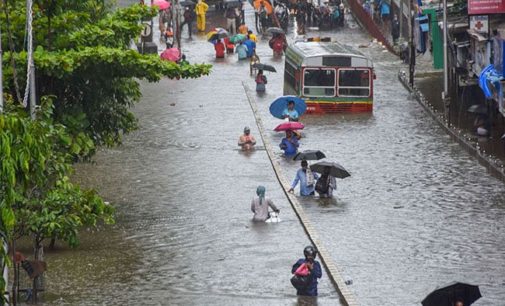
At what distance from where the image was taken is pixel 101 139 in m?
29.8

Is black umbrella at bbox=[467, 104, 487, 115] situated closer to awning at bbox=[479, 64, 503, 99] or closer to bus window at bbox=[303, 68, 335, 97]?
awning at bbox=[479, 64, 503, 99]

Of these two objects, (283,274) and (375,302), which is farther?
(283,274)

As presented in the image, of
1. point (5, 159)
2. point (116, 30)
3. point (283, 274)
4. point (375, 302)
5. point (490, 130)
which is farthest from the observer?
point (490, 130)

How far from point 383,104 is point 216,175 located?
459 inches

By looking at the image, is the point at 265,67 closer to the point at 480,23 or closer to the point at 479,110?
the point at 480,23

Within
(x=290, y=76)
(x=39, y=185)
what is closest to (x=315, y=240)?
(x=39, y=185)

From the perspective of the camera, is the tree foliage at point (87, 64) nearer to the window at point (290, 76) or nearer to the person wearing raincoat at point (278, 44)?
the window at point (290, 76)

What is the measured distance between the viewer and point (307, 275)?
2280 centimetres

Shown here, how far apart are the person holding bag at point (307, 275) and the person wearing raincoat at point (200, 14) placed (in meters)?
40.9

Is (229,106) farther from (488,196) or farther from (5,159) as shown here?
(5,159)

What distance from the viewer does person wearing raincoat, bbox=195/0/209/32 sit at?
63.3 meters

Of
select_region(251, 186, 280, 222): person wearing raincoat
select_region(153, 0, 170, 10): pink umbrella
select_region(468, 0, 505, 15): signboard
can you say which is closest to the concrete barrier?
select_region(251, 186, 280, 222): person wearing raincoat

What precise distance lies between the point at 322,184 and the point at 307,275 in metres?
8.58

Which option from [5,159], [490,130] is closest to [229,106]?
[490,130]
